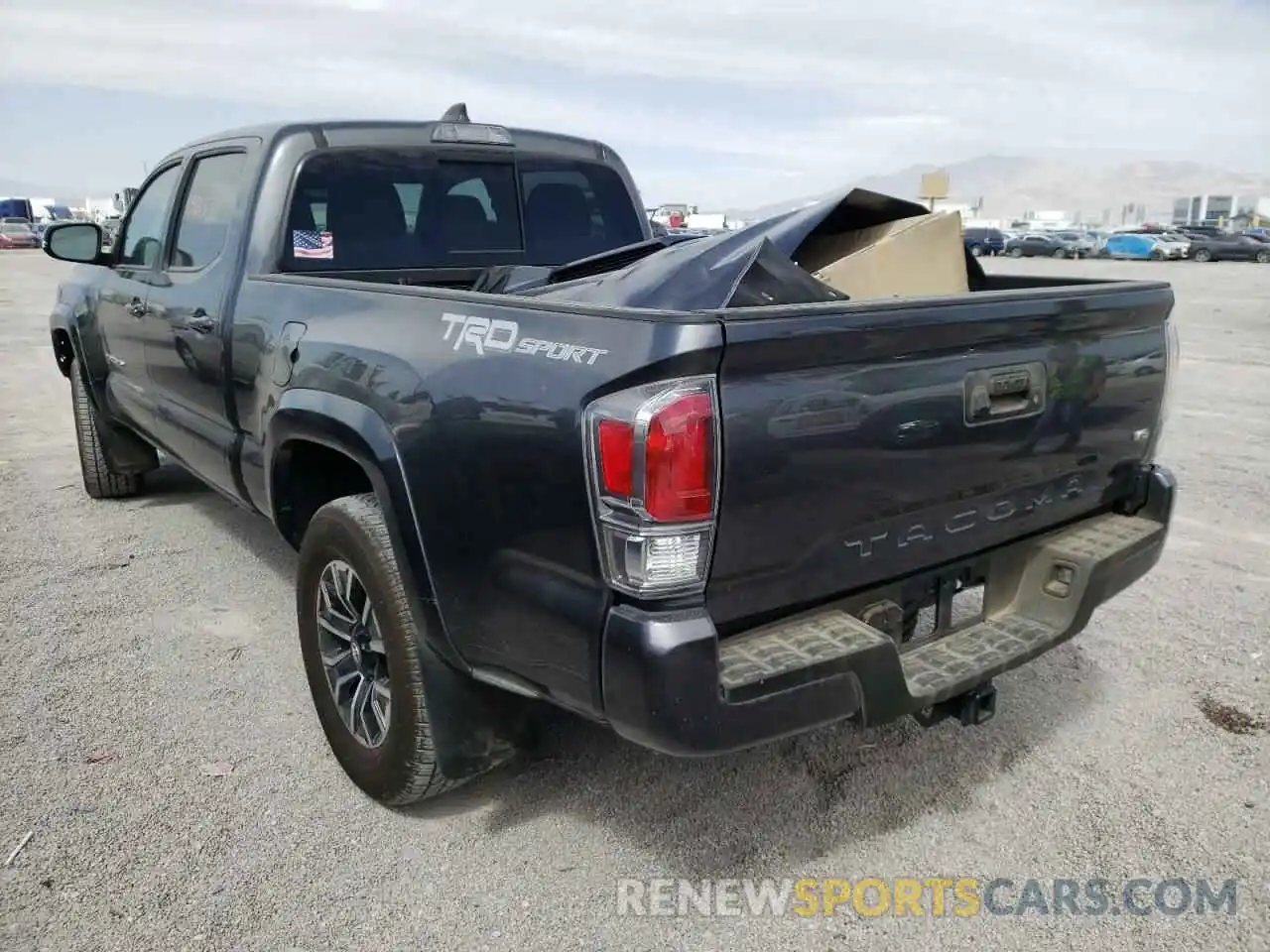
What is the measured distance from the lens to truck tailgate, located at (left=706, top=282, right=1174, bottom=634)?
209 centimetres

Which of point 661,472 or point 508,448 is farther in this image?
point 508,448

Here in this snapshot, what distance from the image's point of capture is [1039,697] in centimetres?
354

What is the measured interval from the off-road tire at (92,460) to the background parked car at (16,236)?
50581mm

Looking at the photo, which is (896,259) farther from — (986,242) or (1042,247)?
(1042,247)

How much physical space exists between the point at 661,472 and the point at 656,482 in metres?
0.02

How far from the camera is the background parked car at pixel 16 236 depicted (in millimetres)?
48906

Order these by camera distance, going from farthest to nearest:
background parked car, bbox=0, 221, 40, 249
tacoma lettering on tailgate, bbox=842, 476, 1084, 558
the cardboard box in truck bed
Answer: background parked car, bbox=0, 221, 40, 249, the cardboard box in truck bed, tacoma lettering on tailgate, bbox=842, 476, 1084, 558

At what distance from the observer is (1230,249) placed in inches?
1661

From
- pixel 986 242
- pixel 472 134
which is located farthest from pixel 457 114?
pixel 986 242

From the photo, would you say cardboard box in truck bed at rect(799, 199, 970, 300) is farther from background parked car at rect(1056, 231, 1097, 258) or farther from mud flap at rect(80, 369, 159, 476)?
background parked car at rect(1056, 231, 1097, 258)

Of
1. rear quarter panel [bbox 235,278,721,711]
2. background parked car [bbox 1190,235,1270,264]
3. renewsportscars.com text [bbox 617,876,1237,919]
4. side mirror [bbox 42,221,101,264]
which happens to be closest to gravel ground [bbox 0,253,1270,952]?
renewsportscars.com text [bbox 617,876,1237,919]

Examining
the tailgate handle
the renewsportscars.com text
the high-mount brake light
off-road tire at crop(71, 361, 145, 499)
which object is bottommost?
the renewsportscars.com text

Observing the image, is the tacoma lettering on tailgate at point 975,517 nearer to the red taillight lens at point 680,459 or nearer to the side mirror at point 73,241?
the red taillight lens at point 680,459

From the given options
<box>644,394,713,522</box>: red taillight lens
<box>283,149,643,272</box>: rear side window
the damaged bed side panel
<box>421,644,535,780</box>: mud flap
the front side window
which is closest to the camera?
<box>644,394,713,522</box>: red taillight lens
